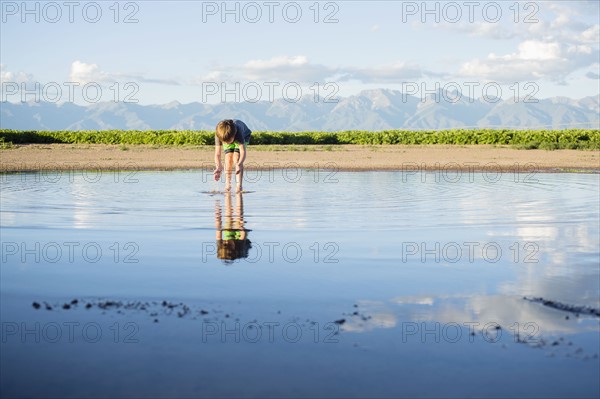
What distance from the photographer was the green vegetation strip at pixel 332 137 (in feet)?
211

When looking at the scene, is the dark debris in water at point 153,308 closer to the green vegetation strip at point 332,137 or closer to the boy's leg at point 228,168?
the boy's leg at point 228,168

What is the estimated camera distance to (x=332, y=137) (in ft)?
228

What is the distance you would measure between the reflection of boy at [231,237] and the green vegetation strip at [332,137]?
4873cm

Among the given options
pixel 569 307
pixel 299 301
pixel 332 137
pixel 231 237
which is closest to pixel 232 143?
pixel 231 237

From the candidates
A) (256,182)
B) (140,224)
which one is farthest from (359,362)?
(256,182)

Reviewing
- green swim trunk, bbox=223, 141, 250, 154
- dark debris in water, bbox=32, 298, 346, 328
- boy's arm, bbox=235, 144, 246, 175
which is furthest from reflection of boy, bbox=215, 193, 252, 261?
green swim trunk, bbox=223, 141, 250, 154

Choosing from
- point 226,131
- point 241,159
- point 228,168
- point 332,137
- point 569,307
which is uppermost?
point 332,137

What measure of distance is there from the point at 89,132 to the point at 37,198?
5748cm

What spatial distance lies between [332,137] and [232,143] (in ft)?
164

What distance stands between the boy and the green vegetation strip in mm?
42777

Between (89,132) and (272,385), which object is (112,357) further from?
(89,132)

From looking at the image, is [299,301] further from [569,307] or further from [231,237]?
[231,237]

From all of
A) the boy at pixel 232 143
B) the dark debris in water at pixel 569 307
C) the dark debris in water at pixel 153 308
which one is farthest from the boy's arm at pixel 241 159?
the dark debris in water at pixel 569 307

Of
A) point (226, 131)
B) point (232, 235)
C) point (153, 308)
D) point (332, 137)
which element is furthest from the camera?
point (332, 137)
